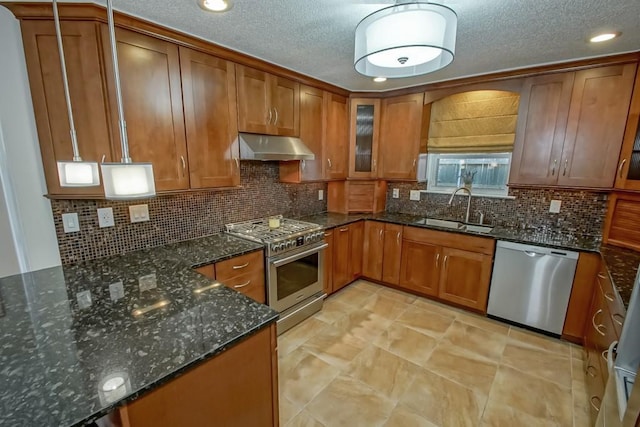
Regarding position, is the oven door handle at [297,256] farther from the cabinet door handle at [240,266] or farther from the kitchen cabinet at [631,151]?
the kitchen cabinet at [631,151]

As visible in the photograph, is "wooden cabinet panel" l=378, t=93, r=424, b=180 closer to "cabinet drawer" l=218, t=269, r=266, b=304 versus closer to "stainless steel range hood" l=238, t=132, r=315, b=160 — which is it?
"stainless steel range hood" l=238, t=132, r=315, b=160

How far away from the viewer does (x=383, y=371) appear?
2.09 metres

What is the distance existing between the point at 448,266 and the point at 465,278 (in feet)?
0.61

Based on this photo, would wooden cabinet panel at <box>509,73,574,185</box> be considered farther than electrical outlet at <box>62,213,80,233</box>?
Yes

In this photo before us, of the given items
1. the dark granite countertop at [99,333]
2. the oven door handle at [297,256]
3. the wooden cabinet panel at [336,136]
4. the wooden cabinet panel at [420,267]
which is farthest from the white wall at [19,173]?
the wooden cabinet panel at [420,267]

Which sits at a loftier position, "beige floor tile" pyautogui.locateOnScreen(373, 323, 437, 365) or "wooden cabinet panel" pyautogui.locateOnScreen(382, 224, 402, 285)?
"wooden cabinet panel" pyautogui.locateOnScreen(382, 224, 402, 285)

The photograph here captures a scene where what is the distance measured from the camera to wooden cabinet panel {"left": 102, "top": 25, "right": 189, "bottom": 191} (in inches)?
66.6

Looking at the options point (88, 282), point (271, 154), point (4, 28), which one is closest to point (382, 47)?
point (271, 154)

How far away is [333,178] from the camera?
3.29m

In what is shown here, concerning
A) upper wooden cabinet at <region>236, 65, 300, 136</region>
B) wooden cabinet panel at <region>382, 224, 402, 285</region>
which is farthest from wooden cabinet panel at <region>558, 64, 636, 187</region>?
upper wooden cabinet at <region>236, 65, 300, 136</region>

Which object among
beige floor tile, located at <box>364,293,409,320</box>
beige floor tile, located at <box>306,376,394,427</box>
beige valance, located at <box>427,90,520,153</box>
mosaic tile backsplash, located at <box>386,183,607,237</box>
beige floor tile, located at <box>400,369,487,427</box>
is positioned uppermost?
beige valance, located at <box>427,90,520,153</box>

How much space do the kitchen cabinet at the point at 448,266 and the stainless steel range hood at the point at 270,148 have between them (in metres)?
1.46

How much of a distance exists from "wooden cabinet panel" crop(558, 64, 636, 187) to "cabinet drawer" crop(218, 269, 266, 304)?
2.75 metres

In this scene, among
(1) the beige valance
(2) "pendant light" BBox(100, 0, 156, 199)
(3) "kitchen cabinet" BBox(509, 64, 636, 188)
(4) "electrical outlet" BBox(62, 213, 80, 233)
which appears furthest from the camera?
(1) the beige valance
